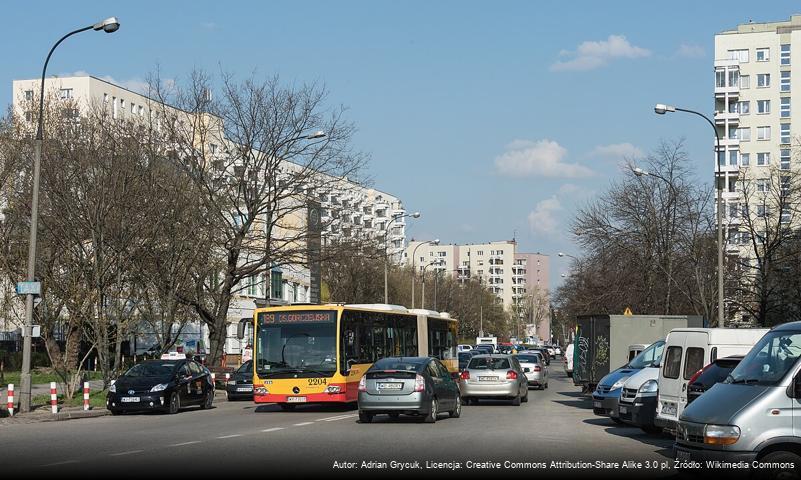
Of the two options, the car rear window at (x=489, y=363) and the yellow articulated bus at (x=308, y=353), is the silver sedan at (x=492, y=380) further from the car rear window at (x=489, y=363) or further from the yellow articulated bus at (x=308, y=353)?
the yellow articulated bus at (x=308, y=353)

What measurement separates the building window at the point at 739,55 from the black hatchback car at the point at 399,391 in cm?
8502

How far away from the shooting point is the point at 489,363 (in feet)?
105

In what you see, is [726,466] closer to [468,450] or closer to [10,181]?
[468,450]

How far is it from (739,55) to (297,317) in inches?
3228

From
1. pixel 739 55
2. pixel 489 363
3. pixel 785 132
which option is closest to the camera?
pixel 489 363

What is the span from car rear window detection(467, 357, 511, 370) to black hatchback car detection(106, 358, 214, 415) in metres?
8.37

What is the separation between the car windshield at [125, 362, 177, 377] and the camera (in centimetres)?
2978

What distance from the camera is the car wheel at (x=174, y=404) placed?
2928cm

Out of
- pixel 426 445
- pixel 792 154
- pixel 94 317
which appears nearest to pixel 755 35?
pixel 792 154

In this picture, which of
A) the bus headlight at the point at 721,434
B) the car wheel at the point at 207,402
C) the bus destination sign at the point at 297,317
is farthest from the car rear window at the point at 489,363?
the bus headlight at the point at 721,434

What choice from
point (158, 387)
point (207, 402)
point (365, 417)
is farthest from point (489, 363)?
point (158, 387)

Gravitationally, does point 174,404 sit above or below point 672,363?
below

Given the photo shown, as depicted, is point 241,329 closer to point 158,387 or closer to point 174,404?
point 174,404

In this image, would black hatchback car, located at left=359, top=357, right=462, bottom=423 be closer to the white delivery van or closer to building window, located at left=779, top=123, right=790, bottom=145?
the white delivery van
